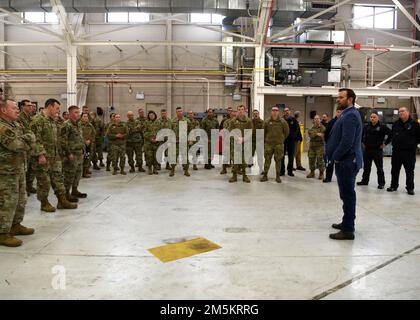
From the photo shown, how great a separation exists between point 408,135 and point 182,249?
561cm

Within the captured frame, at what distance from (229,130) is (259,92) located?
11.3 ft

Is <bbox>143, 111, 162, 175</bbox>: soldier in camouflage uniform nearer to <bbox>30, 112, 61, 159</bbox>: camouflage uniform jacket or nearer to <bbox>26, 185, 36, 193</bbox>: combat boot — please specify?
<bbox>26, 185, 36, 193</bbox>: combat boot

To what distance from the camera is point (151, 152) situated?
999 centimetres

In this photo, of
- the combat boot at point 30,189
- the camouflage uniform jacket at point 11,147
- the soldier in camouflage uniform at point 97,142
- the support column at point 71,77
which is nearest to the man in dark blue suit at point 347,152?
the camouflage uniform jacket at point 11,147

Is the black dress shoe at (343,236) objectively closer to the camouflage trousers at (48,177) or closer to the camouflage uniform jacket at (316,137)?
the camouflage trousers at (48,177)

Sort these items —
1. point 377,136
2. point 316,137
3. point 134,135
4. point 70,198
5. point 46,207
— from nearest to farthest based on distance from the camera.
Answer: point 46,207 < point 70,198 < point 377,136 < point 316,137 < point 134,135

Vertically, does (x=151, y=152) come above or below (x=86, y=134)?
below

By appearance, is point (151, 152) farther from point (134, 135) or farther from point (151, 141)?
point (134, 135)

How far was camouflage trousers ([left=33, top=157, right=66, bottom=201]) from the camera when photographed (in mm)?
5520

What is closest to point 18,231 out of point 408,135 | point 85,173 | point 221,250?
point 221,250

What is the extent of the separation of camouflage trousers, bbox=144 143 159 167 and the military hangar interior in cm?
37

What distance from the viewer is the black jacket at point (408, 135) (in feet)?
24.3

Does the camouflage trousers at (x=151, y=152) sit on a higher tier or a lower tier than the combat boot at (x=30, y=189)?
higher

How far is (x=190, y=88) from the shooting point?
17.3 meters
